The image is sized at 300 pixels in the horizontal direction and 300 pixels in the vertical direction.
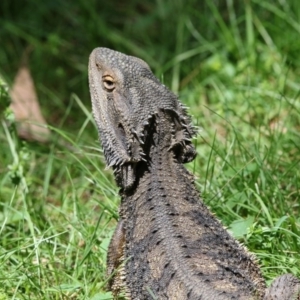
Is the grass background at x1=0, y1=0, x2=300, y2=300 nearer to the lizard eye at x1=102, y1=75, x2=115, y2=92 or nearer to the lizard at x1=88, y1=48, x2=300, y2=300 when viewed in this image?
the lizard at x1=88, y1=48, x2=300, y2=300

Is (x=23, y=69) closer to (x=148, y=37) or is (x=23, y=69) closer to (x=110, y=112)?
(x=148, y=37)

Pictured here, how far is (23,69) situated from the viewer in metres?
8.52

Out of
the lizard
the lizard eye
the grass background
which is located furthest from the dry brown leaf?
the lizard

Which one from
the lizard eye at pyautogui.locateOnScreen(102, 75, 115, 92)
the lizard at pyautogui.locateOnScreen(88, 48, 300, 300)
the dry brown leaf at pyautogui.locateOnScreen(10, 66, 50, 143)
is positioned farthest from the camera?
the dry brown leaf at pyautogui.locateOnScreen(10, 66, 50, 143)

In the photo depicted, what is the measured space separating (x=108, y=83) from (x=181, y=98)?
115 inches

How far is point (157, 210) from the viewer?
445 centimetres

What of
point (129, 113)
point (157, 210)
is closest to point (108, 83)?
point (129, 113)

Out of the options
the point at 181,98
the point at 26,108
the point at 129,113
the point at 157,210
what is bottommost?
the point at 26,108

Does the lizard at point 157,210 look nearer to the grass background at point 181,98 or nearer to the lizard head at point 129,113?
the lizard head at point 129,113

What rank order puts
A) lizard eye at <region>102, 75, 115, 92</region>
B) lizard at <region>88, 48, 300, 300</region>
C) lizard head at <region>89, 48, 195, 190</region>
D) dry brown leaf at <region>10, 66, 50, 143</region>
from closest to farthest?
lizard at <region>88, 48, 300, 300</region>
lizard head at <region>89, 48, 195, 190</region>
lizard eye at <region>102, 75, 115, 92</region>
dry brown leaf at <region>10, 66, 50, 143</region>

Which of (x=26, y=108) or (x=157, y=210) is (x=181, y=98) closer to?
(x=26, y=108)

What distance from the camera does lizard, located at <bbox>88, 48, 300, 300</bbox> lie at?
4.10 m

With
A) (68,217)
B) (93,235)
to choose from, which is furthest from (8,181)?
(93,235)

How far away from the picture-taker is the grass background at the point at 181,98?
512cm
